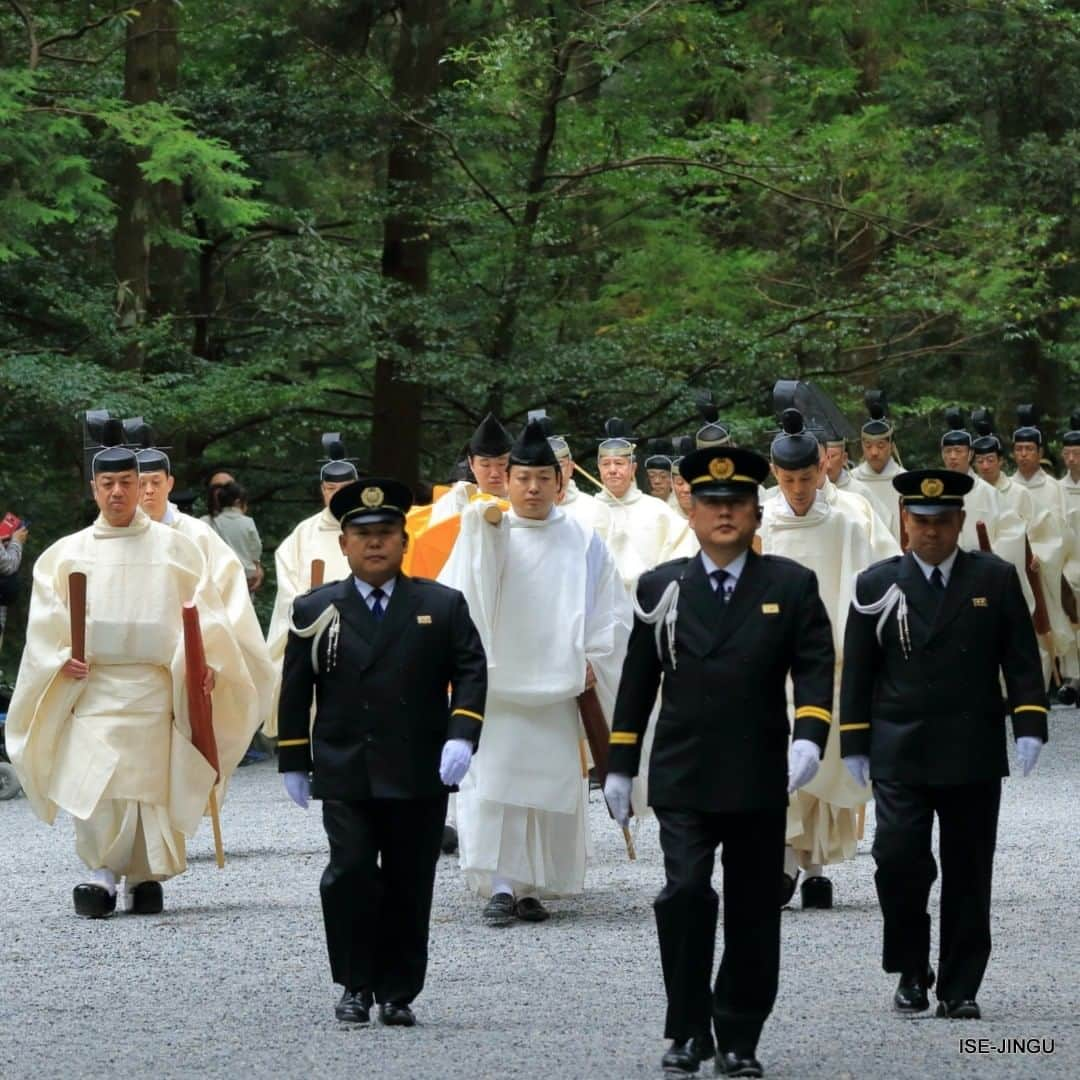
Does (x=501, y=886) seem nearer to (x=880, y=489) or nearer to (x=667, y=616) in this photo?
(x=667, y=616)

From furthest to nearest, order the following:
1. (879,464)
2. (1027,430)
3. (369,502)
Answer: (1027,430) → (879,464) → (369,502)

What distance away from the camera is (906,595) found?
7254 millimetres

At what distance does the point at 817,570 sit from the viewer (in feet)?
32.8

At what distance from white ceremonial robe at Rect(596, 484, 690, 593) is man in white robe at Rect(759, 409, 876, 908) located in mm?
3916

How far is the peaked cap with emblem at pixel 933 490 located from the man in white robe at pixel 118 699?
13.4 feet

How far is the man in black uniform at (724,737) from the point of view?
6418mm

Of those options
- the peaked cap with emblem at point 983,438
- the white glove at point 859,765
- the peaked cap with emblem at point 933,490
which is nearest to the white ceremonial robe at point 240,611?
the white glove at point 859,765

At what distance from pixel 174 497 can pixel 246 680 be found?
651 centimetres

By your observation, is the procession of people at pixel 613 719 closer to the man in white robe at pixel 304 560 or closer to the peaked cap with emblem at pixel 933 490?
the peaked cap with emblem at pixel 933 490

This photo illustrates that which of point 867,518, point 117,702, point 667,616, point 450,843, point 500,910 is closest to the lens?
point 667,616

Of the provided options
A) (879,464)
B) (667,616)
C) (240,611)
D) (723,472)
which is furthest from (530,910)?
(879,464)

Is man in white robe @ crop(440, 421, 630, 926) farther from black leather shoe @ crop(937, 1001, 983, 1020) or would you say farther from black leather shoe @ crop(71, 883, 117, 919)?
black leather shoe @ crop(937, 1001, 983, 1020)

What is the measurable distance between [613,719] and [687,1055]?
1072 mm

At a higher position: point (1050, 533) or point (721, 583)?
point (1050, 533)
